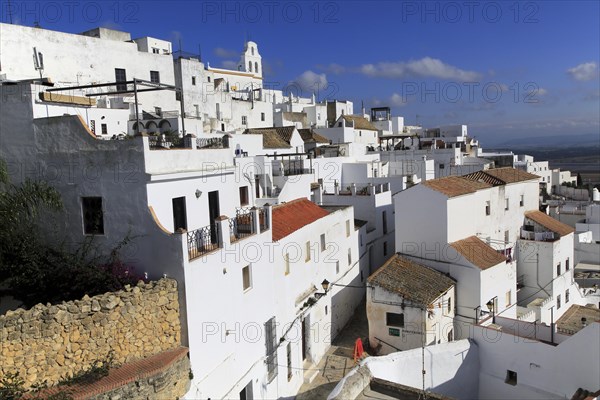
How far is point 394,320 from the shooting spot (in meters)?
20.0

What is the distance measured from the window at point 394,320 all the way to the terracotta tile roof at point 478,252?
161 inches

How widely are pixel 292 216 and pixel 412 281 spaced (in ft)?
19.8

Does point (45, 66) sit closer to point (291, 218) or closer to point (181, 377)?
point (291, 218)

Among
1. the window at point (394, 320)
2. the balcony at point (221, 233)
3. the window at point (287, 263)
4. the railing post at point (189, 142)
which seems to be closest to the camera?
the balcony at point (221, 233)

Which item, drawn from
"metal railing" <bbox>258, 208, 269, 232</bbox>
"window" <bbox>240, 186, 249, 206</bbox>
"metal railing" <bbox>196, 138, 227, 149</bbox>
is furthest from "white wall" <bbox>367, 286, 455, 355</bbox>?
"metal railing" <bbox>196, 138, 227, 149</bbox>

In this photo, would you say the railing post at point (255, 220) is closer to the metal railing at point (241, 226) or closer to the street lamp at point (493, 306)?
the metal railing at point (241, 226)

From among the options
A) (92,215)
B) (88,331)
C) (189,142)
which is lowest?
(88,331)

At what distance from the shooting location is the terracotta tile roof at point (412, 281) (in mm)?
19641

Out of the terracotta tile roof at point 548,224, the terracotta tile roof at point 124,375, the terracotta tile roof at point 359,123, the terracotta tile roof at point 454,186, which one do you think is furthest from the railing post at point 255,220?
the terracotta tile roof at point 359,123

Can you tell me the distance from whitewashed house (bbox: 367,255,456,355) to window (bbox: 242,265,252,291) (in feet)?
24.4

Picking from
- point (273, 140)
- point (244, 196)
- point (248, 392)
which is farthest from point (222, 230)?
point (273, 140)

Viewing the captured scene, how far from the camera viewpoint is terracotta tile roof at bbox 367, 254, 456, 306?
19641 mm

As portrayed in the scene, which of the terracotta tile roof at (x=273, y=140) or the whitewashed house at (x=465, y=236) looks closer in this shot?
the whitewashed house at (x=465, y=236)

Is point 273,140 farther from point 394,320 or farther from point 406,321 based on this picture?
point 406,321
